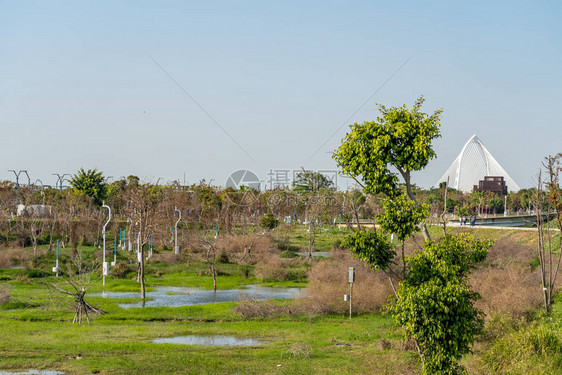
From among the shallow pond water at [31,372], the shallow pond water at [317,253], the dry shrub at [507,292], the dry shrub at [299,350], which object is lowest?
the shallow pond water at [31,372]

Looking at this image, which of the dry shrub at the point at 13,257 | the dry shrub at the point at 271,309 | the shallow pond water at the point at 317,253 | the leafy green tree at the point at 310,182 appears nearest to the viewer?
the dry shrub at the point at 271,309

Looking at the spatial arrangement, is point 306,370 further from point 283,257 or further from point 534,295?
point 283,257

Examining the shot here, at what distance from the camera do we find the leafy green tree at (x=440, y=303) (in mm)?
15688

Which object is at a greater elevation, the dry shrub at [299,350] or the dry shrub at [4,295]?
the dry shrub at [4,295]

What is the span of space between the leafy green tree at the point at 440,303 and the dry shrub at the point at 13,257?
144 feet

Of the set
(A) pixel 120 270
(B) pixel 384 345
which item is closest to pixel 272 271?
(A) pixel 120 270

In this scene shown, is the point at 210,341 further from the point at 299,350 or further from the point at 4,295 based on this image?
the point at 4,295

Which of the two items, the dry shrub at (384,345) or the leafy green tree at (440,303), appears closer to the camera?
the leafy green tree at (440,303)

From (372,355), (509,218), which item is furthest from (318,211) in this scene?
(509,218)

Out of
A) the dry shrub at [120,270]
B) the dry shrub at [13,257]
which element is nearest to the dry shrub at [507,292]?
the dry shrub at [120,270]

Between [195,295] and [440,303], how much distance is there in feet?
88.0

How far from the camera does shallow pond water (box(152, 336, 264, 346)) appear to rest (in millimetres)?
25219

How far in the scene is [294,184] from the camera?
12712 cm

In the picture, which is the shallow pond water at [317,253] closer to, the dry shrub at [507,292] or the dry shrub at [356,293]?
the dry shrub at [356,293]
